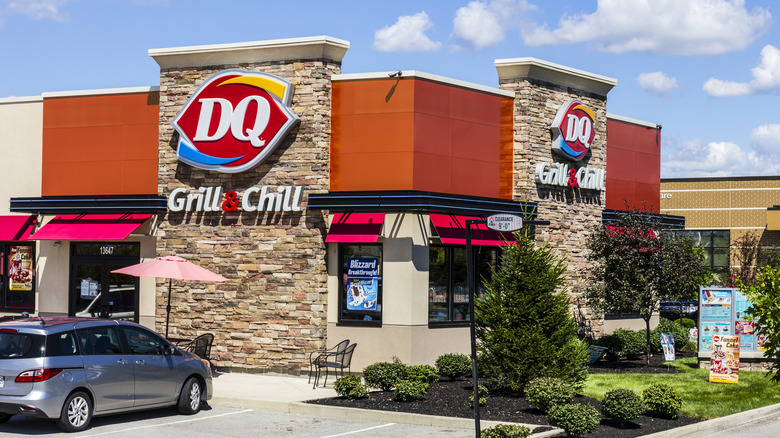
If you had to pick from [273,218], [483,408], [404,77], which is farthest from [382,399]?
[404,77]

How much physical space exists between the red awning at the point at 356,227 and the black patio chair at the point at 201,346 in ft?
12.3

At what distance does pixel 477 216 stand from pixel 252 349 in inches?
260

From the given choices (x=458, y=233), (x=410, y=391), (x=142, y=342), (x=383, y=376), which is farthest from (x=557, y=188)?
(x=142, y=342)

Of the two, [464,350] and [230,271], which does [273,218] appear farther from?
[464,350]

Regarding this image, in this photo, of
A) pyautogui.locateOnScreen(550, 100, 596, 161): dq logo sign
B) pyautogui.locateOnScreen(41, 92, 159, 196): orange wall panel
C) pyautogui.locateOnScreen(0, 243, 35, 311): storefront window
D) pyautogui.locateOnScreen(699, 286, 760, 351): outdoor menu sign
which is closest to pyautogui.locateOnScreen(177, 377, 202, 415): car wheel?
pyautogui.locateOnScreen(41, 92, 159, 196): orange wall panel

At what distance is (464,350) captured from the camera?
77.9 ft

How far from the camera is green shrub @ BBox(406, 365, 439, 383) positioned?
2008cm

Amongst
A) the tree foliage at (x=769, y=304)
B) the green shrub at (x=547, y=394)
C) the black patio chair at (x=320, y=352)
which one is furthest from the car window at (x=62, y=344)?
the tree foliage at (x=769, y=304)

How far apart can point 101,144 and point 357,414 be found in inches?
500

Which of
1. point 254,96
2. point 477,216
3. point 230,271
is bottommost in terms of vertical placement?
point 230,271

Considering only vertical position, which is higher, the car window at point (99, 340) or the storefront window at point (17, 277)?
the storefront window at point (17, 277)

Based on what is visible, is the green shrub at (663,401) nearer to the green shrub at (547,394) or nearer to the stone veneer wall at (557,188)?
the green shrub at (547,394)

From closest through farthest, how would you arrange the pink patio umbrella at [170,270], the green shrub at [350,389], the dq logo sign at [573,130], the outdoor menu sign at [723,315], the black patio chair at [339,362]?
1. the green shrub at [350,389]
2. the pink patio umbrella at [170,270]
3. the black patio chair at [339,362]
4. the outdoor menu sign at [723,315]
5. the dq logo sign at [573,130]

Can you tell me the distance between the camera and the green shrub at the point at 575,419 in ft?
49.3
